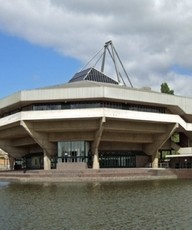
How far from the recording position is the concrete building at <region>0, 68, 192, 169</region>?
49.0 m

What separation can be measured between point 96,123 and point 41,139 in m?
7.69

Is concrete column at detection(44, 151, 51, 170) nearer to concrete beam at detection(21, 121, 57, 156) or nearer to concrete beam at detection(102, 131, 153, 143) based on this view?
concrete beam at detection(21, 121, 57, 156)

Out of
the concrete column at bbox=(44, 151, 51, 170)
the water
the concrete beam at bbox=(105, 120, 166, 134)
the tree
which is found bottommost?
the water

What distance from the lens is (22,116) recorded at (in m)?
49.5

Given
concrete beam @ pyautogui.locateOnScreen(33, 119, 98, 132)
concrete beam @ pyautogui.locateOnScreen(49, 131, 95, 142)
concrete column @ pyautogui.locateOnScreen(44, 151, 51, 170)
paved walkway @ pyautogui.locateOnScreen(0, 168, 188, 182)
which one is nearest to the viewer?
paved walkway @ pyautogui.locateOnScreen(0, 168, 188, 182)

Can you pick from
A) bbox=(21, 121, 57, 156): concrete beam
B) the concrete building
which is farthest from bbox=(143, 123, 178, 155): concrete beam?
bbox=(21, 121, 57, 156): concrete beam

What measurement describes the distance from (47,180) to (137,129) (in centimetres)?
1469

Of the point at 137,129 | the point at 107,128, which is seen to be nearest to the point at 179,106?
the point at 137,129

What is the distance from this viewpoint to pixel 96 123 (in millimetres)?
49438

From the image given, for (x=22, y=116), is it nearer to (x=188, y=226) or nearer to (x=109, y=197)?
(x=109, y=197)

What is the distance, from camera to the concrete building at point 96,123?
161 feet

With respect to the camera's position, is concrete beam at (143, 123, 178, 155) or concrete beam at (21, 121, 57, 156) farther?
concrete beam at (143, 123, 178, 155)

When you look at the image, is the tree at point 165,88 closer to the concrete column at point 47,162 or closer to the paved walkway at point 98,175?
the paved walkway at point 98,175

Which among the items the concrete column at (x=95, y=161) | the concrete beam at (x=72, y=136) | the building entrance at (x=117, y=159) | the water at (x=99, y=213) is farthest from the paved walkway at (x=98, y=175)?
the water at (x=99, y=213)
